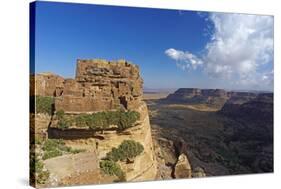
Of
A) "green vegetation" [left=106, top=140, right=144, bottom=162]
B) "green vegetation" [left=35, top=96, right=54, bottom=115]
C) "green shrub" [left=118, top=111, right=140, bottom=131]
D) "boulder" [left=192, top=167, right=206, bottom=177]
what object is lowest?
"boulder" [left=192, top=167, right=206, bottom=177]

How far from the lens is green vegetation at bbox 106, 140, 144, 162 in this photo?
27.2 ft

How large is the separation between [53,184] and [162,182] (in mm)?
1650

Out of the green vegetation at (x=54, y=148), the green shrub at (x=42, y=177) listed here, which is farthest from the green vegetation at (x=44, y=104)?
the green shrub at (x=42, y=177)

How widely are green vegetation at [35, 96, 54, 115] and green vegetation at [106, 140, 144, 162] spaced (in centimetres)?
109

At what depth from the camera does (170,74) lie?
8742 millimetres

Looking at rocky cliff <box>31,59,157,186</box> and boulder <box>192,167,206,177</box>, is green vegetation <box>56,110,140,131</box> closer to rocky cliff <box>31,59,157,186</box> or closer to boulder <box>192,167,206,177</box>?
rocky cliff <box>31,59,157,186</box>

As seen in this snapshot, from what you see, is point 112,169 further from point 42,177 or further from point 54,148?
point 42,177

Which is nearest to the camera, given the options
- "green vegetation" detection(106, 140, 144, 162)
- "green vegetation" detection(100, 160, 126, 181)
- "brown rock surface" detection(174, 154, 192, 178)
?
"green vegetation" detection(100, 160, 126, 181)

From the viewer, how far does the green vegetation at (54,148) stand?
7758 mm

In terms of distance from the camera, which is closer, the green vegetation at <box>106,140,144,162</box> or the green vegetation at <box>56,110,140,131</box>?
the green vegetation at <box>56,110,140,131</box>

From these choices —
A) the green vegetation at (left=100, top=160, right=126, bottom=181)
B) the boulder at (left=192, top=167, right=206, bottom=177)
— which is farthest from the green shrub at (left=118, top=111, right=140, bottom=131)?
the boulder at (left=192, top=167, right=206, bottom=177)

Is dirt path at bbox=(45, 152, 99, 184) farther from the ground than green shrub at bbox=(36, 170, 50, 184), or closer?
farther from the ground

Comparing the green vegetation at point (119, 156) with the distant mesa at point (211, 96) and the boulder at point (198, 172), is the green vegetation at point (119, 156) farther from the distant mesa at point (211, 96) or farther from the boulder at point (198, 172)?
the boulder at point (198, 172)

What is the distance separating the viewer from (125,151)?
840 cm
